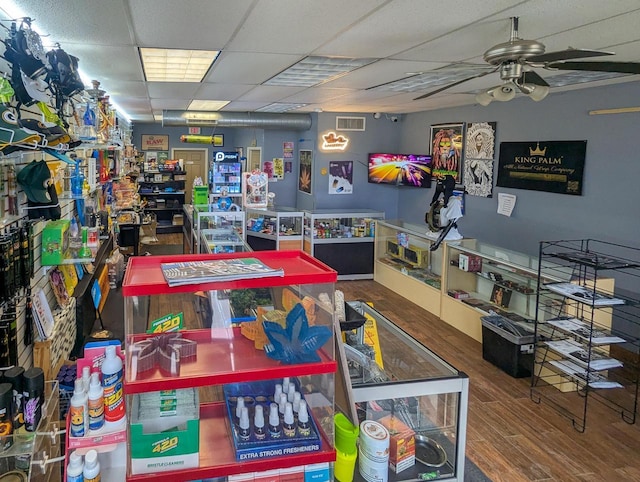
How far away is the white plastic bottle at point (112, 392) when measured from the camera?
184 centimetres

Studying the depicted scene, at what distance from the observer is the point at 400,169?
9.68m

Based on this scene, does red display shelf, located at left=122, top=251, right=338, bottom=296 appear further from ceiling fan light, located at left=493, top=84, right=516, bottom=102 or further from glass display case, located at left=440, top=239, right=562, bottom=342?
glass display case, located at left=440, top=239, right=562, bottom=342

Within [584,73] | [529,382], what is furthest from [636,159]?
[529,382]

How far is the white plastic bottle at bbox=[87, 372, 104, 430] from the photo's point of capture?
71.1 inches

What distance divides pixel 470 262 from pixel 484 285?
0.32 meters

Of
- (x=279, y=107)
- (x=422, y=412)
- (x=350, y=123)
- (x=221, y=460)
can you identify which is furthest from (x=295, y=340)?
(x=350, y=123)

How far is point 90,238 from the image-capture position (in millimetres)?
4184

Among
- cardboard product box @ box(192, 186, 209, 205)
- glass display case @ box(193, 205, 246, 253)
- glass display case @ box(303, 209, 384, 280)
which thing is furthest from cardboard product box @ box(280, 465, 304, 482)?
cardboard product box @ box(192, 186, 209, 205)

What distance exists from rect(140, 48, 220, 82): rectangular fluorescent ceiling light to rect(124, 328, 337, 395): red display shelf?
2.86m

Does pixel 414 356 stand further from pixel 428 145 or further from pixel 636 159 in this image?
pixel 428 145

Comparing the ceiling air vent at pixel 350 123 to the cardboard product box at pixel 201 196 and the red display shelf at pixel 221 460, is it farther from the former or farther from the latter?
the red display shelf at pixel 221 460

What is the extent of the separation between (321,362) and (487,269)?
4.62 metres

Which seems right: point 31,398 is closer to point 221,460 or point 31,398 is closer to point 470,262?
point 221,460

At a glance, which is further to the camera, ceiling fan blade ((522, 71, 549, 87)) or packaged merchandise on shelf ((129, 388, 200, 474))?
ceiling fan blade ((522, 71, 549, 87))
